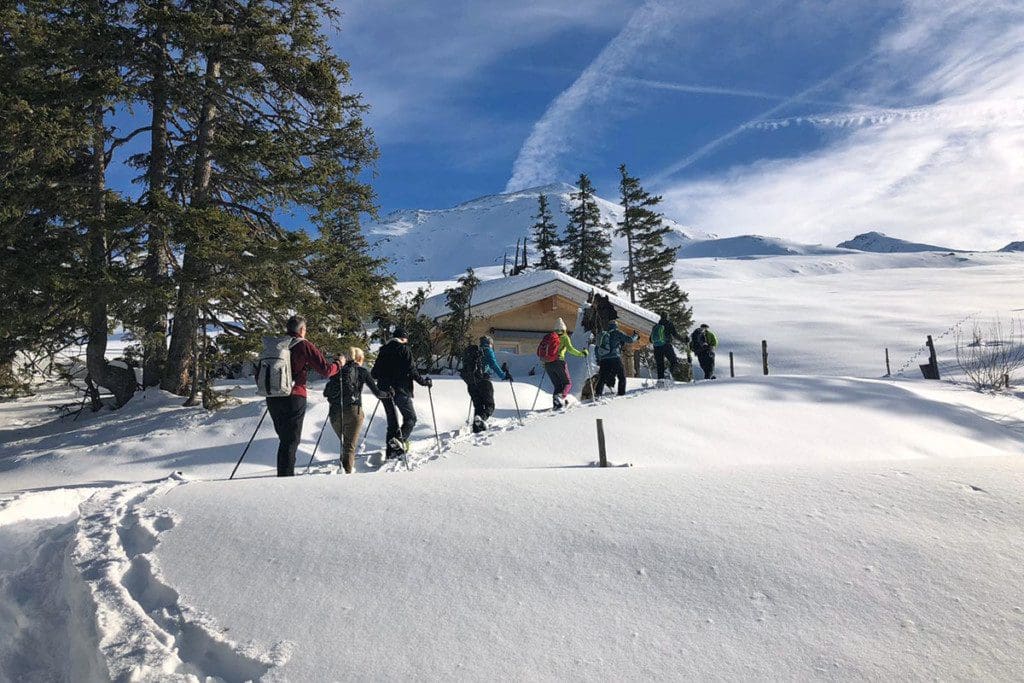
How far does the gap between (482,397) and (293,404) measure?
4241mm

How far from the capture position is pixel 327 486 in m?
4.21

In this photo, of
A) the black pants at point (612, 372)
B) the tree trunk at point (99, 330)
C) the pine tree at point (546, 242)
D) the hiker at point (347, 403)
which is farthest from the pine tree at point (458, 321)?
the pine tree at point (546, 242)

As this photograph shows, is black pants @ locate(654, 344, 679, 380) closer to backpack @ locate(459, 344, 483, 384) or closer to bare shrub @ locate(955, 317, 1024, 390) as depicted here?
backpack @ locate(459, 344, 483, 384)

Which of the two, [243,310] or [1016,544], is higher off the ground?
[243,310]

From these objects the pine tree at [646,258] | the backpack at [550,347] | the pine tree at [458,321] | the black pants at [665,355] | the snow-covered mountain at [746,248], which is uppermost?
the snow-covered mountain at [746,248]

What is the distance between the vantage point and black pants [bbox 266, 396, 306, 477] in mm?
6332

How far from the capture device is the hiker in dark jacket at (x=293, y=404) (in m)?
6.34

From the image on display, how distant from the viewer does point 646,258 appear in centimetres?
3712

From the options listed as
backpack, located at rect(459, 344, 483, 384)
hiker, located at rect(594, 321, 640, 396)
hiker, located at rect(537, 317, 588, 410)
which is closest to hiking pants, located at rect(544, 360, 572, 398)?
hiker, located at rect(537, 317, 588, 410)

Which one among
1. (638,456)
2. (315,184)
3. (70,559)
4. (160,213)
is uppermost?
(315,184)

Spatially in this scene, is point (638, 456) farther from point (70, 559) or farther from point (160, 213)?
point (160, 213)

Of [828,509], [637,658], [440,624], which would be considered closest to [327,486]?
[440,624]

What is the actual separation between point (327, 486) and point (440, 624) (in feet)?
6.76

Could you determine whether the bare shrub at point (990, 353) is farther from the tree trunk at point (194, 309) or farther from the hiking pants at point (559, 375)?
the tree trunk at point (194, 309)
